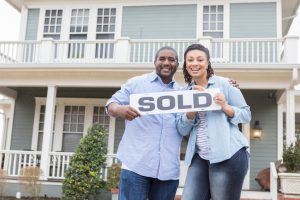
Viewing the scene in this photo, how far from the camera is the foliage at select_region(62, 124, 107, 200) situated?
825cm

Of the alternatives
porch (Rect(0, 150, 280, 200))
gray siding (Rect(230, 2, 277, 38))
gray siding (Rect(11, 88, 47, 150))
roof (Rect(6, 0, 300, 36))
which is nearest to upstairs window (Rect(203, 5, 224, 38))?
gray siding (Rect(230, 2, 277, 38))

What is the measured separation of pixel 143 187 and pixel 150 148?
260mm

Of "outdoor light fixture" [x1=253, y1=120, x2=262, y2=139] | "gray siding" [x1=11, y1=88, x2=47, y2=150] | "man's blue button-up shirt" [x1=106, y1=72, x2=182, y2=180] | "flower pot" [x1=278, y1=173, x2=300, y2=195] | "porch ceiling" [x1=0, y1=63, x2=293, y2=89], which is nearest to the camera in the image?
"man's blue button-up shirt" [x1=106, y1=72, x2=182, y2=180]

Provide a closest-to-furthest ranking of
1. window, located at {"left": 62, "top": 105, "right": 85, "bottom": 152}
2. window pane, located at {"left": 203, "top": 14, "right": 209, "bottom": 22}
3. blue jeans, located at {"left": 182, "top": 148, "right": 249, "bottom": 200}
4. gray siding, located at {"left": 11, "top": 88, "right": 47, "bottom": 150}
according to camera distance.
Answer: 1. blue jeans, located at {"left": 182, "top": 148, "right": 249, "bottom": 200}
2. window pane, located at {"left": 203, "top": 14, "right": 209, "bottom": 22}
3. window, located at {"left": 62, "top": 105, "right": 85, "bottom": 152}
4. gray siding, located at {"left": 11, "top": 88, "right": 47, "bottom": 150}

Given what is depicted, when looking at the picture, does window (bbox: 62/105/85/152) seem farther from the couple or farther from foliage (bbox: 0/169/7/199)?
the couple

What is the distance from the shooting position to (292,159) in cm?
805

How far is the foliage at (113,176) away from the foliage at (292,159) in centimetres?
351

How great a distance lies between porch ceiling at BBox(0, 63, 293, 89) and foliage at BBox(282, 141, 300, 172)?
1.68 m

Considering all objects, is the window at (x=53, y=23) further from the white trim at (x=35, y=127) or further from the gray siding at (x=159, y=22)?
the white trim at (x=35, y=127)

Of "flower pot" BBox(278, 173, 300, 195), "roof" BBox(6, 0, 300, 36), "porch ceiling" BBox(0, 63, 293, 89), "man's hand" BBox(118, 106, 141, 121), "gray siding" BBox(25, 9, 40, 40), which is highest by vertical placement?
"roof" BBox(6, 0, 300, 36)

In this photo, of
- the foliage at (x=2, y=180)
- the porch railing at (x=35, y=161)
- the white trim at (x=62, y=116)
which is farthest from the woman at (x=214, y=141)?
the white trim at (x=62, y=116)

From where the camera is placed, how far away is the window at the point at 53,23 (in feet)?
40.5

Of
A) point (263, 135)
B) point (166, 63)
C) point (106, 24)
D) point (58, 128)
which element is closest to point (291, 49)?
point (263, 135)

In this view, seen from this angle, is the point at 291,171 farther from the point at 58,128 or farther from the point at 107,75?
the point at 58,128
